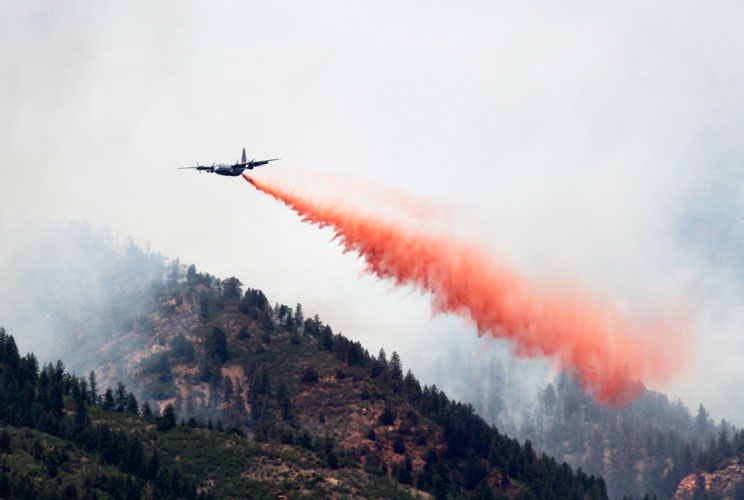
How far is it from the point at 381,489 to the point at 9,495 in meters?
66.1

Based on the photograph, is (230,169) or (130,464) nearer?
(230,169)

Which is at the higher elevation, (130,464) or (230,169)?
(230,169)

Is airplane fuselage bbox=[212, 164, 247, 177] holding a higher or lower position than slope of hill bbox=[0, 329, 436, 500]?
higher

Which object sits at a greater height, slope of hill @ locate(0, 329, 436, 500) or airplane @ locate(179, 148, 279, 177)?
airplane @ locate(179, 148, 279, 177)

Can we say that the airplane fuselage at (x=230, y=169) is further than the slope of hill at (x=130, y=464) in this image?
Yes

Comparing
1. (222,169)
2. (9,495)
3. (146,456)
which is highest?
(222,169)

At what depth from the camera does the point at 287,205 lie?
18550cm

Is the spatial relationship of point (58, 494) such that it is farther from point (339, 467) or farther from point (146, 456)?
point (339, 467)

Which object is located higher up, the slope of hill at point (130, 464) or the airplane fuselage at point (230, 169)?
the airplane fuselage at point (230, 169)

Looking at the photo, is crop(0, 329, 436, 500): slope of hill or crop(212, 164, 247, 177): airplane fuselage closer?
crop(0, 329, 436, 500): slope of hill

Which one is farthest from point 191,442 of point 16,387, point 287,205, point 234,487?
point 287,205

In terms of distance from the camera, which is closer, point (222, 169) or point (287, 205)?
point (222, 169)

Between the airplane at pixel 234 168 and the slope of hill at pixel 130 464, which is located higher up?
the airplane at pixel 234 168

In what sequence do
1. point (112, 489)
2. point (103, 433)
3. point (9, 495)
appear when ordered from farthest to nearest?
point (103, 433) < point (112, 489) < point (9, 495)
